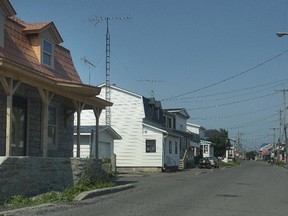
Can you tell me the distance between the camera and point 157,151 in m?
43.0

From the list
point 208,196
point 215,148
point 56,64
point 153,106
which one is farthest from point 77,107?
point 215,148

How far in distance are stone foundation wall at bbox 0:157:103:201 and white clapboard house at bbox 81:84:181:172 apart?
2295 centimetres

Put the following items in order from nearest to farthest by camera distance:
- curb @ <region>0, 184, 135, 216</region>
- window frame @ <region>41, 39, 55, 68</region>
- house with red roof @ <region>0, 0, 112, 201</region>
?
curb @ <region>0, 184, 135, 216</region>
house with red roof @ <region>0, 0, 112, 201</region>
window frame @ <region>41, 39, 55, 68</region>

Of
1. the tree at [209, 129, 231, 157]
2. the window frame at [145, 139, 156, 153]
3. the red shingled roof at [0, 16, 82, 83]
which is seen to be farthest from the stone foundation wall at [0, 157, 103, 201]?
the tree at [209, 129, 231, 157]

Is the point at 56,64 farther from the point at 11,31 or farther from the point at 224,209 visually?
the point at 224,209

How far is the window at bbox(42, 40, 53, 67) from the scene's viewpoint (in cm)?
2078

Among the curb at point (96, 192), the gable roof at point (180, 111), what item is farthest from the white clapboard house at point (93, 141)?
the gable roof at point (180, 111)

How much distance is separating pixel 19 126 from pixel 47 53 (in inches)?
148

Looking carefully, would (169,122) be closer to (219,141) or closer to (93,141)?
(93,141)

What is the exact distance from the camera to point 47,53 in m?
21.1

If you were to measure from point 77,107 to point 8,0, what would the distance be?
5.27 meters

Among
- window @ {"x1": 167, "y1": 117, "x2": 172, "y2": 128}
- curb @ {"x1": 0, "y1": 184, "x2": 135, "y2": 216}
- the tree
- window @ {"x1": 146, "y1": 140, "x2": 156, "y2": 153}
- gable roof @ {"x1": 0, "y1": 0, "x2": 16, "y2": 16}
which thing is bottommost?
curb @ {"x1": 0, "y1": 184, "x2": 135, "y2": 216}

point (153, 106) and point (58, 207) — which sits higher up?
point (153, 106)

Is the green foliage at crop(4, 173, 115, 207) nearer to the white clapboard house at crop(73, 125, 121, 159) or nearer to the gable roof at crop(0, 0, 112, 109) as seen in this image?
the gable roof at crop(0, 0, 112, 109)
